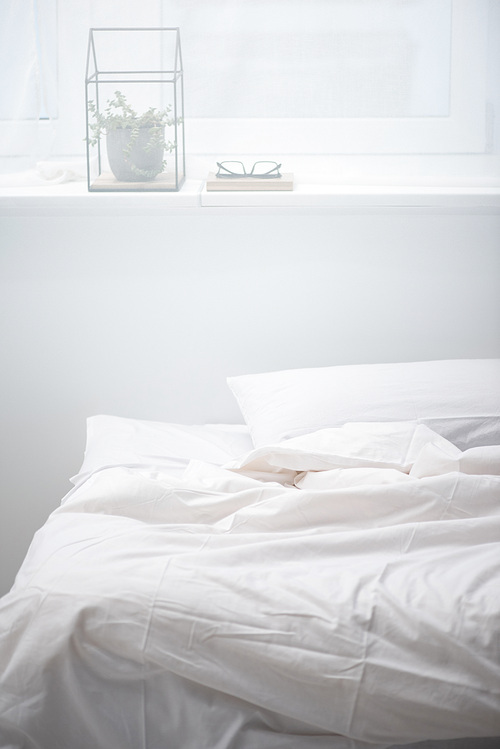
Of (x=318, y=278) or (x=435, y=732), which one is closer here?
(x=435, y=732)

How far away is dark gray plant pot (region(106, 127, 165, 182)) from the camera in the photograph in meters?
1.67

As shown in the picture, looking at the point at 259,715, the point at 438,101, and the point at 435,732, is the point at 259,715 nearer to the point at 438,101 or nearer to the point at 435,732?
the point at 435,732

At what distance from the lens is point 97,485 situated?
1.29 meters

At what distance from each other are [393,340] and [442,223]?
0.33m

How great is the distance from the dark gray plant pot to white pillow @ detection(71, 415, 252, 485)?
23.2 inches

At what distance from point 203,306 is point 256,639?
1120mm

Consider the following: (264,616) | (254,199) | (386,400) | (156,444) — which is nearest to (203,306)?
(254,199)

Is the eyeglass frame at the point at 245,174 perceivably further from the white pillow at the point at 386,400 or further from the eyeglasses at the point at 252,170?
the white pillow at the point at 386,400

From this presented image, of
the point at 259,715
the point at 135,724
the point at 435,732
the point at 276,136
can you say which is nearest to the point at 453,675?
the point at 435,732

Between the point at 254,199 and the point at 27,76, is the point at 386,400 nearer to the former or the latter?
the point at 254,199

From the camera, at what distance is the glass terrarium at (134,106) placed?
5.49 ft

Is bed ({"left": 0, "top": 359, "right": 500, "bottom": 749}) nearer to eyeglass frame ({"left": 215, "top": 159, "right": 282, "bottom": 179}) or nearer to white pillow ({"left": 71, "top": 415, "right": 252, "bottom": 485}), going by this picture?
white pillow ({"left": 71, "top": 415, "right": 252, "bottom": 485})

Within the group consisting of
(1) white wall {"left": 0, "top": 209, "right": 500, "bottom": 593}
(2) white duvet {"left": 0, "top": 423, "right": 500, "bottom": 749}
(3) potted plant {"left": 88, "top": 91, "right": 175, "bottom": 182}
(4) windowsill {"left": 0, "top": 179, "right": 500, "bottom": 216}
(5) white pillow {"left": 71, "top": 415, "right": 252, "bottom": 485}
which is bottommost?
(2) white duvet {"left": 0, "top": 423, "right": 500, "bottom": 749}

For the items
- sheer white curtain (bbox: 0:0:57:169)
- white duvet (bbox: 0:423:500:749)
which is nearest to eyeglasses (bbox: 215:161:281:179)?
sheer white curtain (bbox: 0:0:57:169)
